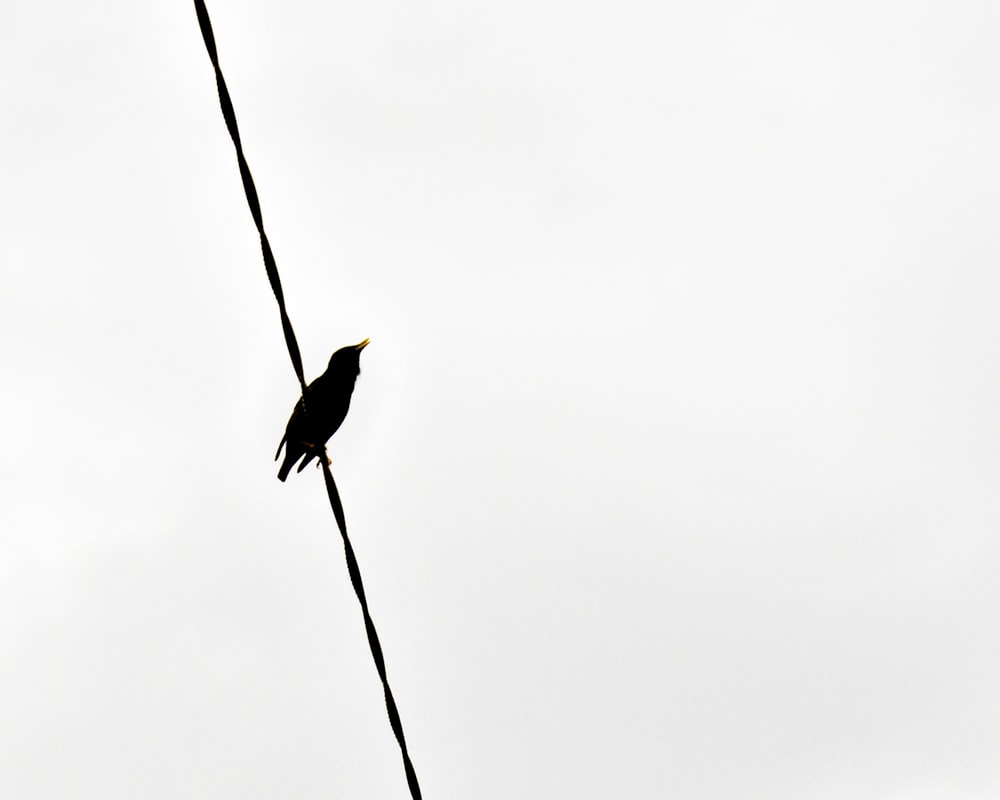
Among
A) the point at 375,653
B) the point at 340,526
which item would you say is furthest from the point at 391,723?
the point at 340,526

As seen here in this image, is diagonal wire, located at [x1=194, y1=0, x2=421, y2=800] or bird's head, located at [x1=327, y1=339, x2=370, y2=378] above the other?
bird's head, located at [x1=327, y1=339, x2=370, y2=378]

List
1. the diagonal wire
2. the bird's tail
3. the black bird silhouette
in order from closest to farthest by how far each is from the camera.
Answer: the diagonal wire → the black bird silhouette → the bird's tail

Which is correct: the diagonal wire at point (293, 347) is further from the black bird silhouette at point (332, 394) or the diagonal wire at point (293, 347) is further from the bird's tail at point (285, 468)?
the bird's tail at point (285, 468)

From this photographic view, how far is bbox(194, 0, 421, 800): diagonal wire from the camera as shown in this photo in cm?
301

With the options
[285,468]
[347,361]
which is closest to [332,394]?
[347,361]

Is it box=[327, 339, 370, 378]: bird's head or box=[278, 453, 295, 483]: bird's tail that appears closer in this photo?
box=[327, 339, 370, 378]: bird's head

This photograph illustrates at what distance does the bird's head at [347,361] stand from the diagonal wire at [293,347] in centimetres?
303

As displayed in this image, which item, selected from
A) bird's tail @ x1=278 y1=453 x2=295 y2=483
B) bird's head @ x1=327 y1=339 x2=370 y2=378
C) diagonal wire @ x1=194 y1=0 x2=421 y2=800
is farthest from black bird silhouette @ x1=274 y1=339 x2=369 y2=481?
diagonal wire @ x1=194 y1=0 x2=421 y2=800

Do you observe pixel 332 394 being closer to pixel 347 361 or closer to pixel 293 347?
pixel 347 361

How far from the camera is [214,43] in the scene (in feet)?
9.76

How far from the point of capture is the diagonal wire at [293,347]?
3.01 meters

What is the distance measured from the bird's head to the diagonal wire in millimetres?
3029

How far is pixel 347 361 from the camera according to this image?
287 inches

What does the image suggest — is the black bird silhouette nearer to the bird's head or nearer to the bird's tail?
the bird's head
